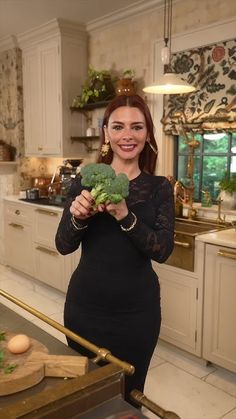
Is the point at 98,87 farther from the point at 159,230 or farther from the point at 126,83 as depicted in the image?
the point at 159,230

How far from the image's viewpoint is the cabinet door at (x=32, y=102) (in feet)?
14.4

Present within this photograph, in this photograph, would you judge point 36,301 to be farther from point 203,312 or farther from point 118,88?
point 118,88

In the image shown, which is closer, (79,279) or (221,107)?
(79,279)

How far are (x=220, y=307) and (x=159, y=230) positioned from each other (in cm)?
124

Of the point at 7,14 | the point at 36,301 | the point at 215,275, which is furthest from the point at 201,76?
the point at 36,301

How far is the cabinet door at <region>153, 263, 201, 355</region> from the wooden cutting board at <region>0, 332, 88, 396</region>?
177 centimetres

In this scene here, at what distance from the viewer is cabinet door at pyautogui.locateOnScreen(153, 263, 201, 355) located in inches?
102

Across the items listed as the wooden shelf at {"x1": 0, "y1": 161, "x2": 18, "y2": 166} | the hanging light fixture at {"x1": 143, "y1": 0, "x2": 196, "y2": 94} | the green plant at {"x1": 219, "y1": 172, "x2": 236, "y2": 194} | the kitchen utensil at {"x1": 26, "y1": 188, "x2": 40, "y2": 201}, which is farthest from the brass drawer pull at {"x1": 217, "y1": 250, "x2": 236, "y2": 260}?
the wooden shelf at {"x1": 0, "y1": 161, "x2": 18, "y2": 166}

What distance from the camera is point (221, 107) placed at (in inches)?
116

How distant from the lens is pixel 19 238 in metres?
4.37

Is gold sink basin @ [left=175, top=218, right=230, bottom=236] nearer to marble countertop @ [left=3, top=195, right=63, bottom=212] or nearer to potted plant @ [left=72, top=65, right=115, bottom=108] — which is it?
marble countertop @ [left=3, top=195, right=63, bottom=212]

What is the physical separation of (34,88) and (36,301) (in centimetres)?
232

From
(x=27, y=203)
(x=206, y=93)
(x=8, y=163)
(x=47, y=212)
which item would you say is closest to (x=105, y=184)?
(x=206, y=93)

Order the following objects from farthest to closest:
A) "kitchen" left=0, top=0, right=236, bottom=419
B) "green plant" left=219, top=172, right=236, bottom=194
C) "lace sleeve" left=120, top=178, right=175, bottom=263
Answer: "kitchen" left=0, top=0, right=236, bottom=419 < "green plant" left=219, top=172, right=236, bottom=194 < "lace sleeve" left=120, top=178, right=175, bottom=263
